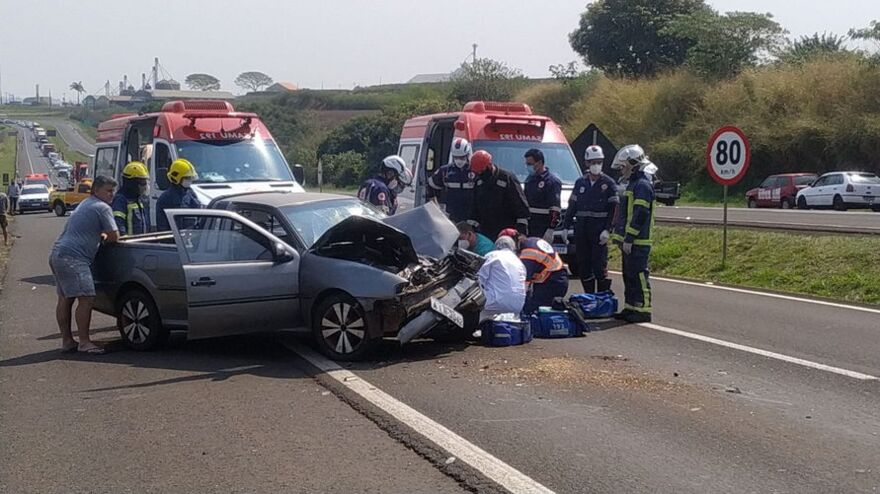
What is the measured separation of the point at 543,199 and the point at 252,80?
148804 millimetres

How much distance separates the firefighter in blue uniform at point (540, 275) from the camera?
11102 mm

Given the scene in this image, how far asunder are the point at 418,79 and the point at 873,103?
69.5 metres

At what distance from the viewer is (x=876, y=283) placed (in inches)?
556

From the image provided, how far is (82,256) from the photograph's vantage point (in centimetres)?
1012

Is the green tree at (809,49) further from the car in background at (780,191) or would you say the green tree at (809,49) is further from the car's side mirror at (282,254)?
the car's side mirror at (282,254)

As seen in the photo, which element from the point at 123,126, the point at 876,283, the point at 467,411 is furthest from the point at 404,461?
the point at 123,126

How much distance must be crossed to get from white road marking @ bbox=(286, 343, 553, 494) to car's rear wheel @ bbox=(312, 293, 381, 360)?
0.16 m

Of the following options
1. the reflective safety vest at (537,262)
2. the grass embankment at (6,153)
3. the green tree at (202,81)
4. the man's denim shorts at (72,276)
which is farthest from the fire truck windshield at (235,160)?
the green tree at (202,81)

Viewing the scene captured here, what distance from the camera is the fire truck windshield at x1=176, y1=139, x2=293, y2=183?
1658cm

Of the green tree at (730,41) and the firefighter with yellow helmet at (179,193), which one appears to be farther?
the green tree at (730,41)

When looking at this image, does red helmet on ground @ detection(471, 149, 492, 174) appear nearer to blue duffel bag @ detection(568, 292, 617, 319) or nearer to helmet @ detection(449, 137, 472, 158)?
helmet @ detection(449, 137, 472, 158)

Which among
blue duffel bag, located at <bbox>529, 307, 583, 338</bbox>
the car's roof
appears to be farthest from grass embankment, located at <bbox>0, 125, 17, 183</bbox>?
blue duffel bag, located at <bbox>529, 307, 583, 338</bbox>

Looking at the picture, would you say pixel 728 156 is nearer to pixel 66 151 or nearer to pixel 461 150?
pixel 461 150

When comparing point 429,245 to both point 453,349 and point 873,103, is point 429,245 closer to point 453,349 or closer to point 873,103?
point 453,349
